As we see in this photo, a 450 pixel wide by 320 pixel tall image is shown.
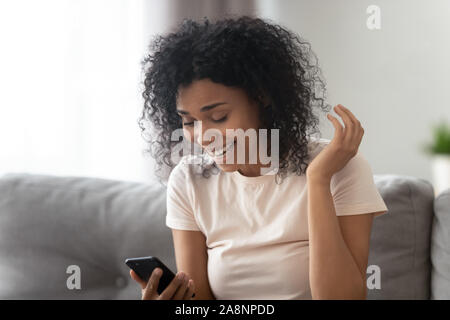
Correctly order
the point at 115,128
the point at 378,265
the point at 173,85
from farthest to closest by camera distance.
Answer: the point at 115,128 < the point at 378,265 < the point at 173,85

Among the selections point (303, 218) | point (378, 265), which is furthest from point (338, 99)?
point (303, 218)

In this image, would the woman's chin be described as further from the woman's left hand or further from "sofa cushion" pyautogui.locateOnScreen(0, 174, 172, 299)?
"sofa cushion" pyautogui.locateOnScreen(0, 174, 172, 299)

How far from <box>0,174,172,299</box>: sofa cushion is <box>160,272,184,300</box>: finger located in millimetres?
363

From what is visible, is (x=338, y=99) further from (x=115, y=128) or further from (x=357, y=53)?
(x=115, y=128)

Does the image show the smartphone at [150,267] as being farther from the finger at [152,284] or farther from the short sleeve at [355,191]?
the short sleeve at [355,191]

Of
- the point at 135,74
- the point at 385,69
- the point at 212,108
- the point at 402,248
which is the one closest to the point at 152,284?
the point at 212,108

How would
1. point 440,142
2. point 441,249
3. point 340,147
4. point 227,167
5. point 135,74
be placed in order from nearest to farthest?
point 340,147, point 227,167, point 441,249, point 440,142, point 135,74

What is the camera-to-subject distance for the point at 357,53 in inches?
91.0

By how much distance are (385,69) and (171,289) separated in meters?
1.68

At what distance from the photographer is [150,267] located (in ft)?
3.18

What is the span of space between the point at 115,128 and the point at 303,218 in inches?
55.0

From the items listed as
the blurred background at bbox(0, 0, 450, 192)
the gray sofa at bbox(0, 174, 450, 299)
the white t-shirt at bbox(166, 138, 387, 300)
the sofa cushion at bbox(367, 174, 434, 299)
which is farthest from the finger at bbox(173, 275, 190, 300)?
the blurred background at bbox(0, 0, 450, 192)

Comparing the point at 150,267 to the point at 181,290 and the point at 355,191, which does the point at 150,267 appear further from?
the point at 355,191

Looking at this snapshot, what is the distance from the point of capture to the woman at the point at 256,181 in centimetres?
94
